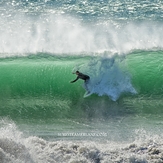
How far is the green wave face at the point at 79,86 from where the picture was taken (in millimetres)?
12734

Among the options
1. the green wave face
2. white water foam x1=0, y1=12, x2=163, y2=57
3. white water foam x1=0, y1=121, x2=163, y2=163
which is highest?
white water foam x1=0, y1=12, x2=163, y2=57

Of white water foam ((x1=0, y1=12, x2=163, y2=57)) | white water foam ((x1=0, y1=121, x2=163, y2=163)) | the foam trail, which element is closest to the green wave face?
the foam trail

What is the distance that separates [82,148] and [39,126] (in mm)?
1837

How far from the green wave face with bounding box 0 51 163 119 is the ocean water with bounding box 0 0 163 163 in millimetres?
33

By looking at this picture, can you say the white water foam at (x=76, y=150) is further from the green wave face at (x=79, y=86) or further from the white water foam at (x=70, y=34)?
the white water foam at (x=70, y=34)

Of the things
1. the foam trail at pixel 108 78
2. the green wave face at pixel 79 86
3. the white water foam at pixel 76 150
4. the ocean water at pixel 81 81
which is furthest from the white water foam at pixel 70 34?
the white water foam at pixel 76 150

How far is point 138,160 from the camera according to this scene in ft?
34.9

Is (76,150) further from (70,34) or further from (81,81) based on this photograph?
(70,34)

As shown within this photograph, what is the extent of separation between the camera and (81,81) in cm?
1350

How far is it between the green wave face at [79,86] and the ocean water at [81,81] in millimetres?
33

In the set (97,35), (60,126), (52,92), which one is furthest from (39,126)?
(97,35)

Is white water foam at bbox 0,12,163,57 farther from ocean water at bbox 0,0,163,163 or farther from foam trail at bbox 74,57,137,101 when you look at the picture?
foam trail at bbox 74,57,137,101

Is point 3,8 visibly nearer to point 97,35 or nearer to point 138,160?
point 97,35

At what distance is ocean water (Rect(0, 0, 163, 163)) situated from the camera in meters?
11.1
